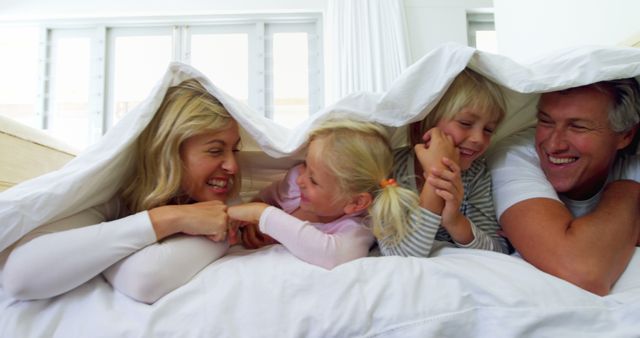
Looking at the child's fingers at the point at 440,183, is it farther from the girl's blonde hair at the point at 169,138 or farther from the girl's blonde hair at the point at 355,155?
the girl's blonde hair at the point at 169,138

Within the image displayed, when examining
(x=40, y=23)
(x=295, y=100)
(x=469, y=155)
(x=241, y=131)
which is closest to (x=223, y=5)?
(x=295, y=100)

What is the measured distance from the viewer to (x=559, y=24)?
161 cm

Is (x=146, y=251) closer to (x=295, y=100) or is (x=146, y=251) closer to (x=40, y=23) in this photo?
(x=295, y=100)

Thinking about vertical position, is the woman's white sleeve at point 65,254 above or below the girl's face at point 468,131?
below

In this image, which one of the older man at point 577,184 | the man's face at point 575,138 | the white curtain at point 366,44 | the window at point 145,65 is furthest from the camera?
the window at point 145,65

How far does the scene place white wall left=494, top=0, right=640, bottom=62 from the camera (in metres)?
1.29

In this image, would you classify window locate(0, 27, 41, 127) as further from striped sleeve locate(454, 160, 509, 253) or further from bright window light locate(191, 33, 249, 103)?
striped sleeve locate(454, 160, 509, 253)

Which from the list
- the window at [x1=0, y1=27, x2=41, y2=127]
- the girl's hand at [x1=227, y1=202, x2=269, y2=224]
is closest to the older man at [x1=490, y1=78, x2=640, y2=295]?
the girl's hand at [x1=227, y1=202, x2=269, y2=224]

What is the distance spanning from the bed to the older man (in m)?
0.05

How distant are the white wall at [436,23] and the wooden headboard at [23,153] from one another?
95.7 inches

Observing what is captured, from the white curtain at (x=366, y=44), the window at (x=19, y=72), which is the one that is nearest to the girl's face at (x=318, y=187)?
the white curtain at (x=366, y=44)

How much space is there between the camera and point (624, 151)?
82 centimetres

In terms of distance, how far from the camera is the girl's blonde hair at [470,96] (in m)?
0.76

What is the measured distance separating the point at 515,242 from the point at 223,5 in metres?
2.95
